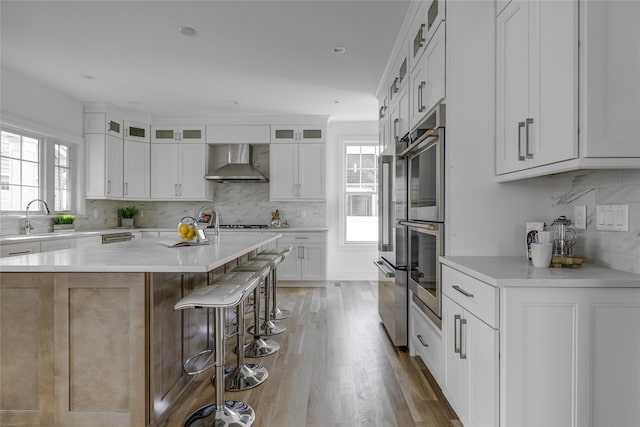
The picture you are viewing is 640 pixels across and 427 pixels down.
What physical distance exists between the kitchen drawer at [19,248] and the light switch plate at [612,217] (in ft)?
14.9

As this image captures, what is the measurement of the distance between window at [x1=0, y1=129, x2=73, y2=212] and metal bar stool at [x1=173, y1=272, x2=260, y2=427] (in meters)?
3.53

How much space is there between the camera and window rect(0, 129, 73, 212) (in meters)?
3.87

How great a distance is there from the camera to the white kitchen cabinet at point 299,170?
5.48 m

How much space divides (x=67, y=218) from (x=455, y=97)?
188 inches

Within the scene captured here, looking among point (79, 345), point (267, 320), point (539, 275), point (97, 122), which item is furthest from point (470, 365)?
point (97, 122)

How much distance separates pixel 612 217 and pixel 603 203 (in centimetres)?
9

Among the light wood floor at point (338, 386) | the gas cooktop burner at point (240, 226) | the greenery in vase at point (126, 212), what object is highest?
the greenery in vase at point (126, 212)

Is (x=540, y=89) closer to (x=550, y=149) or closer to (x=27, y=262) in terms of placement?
(x=550, y=149)

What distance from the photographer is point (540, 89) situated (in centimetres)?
156

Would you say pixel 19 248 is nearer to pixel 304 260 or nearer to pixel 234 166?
pixel 234 166

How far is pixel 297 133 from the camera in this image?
5488 millimetres

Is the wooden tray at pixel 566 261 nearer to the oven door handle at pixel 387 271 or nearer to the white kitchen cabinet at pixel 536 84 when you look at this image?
the white kitchen cabinet at pixel 536 84

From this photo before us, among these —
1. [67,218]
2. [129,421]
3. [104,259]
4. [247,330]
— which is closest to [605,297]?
[129,421]

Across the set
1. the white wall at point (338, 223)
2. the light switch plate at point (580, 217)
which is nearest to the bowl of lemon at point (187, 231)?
the light switch plate at point (580, 217)
